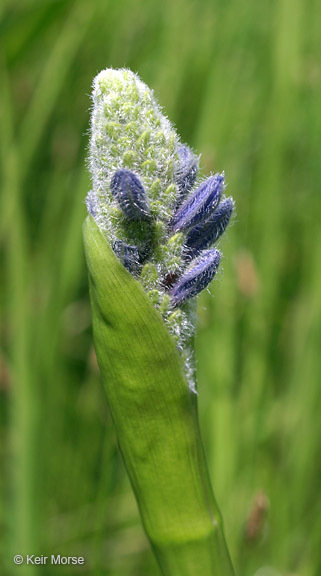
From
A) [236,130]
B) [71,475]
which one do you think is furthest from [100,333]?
[236,130]

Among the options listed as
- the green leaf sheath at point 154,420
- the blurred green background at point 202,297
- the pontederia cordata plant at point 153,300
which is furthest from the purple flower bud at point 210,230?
the blurred green background at point 202,297

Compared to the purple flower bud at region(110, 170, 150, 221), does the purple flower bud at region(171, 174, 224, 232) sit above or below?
above

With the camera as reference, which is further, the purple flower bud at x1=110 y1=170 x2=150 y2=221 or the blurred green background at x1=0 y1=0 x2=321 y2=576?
the blurred green background at x1=0 y1=0 x2=321 y2=576

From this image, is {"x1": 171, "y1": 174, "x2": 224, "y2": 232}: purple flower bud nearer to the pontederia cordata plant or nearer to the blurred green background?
the pontederia cordata plant

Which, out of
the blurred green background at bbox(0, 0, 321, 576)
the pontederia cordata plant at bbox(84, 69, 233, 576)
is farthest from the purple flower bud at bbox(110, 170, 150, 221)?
the blurred green background at bbox(0, 0, 321, 576)

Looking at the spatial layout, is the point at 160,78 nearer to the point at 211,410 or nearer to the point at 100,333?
the point at 211,410

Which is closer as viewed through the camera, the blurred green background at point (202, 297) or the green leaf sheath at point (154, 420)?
the green leaf sheath at point (154, 420)

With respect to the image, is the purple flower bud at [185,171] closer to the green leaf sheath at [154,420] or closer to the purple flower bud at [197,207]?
the purple flower bud at [197,207]
